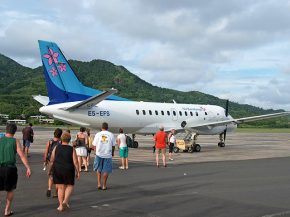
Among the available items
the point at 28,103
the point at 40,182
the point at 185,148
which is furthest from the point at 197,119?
the point at 28,103

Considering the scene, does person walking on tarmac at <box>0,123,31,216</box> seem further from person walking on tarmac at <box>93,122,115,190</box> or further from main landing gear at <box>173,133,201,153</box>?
main landing gear at <box>173,133,201,153</box>

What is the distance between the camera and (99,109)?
27.2 metres

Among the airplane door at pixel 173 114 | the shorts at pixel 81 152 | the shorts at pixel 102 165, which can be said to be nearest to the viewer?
the shorts at pixel 102 165

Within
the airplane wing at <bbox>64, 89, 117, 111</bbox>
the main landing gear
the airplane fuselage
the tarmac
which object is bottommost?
the tarmac

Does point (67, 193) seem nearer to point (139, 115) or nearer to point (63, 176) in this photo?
point (63, 176)

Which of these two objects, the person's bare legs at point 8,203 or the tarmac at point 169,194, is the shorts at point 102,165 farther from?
the person's bare legs at point 8,203

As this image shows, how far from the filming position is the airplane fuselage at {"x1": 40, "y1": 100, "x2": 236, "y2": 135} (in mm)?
26062

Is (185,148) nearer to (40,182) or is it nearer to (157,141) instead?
(157,141)

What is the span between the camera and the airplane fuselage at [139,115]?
85.5ft

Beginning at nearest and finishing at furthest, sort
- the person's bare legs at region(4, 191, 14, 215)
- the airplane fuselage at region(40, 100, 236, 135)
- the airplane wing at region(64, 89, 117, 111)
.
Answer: the person's bare legs at region(4, 191, 14, 215)
the airplane wing at region(64, 89, 117, 111)
the airplane fuselage at region(40, 100, 236, 135)

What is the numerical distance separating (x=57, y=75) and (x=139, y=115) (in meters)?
7.15

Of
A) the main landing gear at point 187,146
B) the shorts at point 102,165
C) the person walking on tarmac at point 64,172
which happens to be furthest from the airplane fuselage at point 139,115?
the person walking on tarmac at point 64,172

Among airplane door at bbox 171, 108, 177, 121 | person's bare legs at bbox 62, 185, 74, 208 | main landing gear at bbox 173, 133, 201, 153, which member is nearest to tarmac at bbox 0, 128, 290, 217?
person's bare legs at bbox 62, 185, 74, 208

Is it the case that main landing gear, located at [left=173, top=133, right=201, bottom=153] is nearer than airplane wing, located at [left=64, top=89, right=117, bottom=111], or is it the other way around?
airplane wing, located at [left=64, top=89, right=117, bottom=111]
